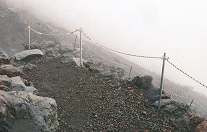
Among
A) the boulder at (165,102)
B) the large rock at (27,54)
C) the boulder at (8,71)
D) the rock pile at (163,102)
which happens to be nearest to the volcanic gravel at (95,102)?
the rock pile at (163,102)

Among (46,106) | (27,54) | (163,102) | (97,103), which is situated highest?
(27,54)

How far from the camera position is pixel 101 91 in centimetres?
636

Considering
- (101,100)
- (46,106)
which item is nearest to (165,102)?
(101,100)

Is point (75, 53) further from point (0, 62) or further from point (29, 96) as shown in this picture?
point (29, 96)

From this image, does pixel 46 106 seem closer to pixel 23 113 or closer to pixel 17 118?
pixel 23 113

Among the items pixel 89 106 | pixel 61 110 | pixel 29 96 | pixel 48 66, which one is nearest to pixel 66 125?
pixel 61 110

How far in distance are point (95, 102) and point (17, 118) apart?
315 centimetres

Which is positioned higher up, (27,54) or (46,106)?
(27,54)

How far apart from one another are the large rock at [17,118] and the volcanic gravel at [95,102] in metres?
1.46

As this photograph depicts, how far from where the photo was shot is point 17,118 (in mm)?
2971

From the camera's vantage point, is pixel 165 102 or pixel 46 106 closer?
pixel 46 106

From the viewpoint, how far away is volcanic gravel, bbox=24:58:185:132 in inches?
187

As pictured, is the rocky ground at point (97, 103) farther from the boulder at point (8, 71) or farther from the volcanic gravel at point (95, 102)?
the boulder at point (8, 71)

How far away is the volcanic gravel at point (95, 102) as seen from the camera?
4750 millimetres
